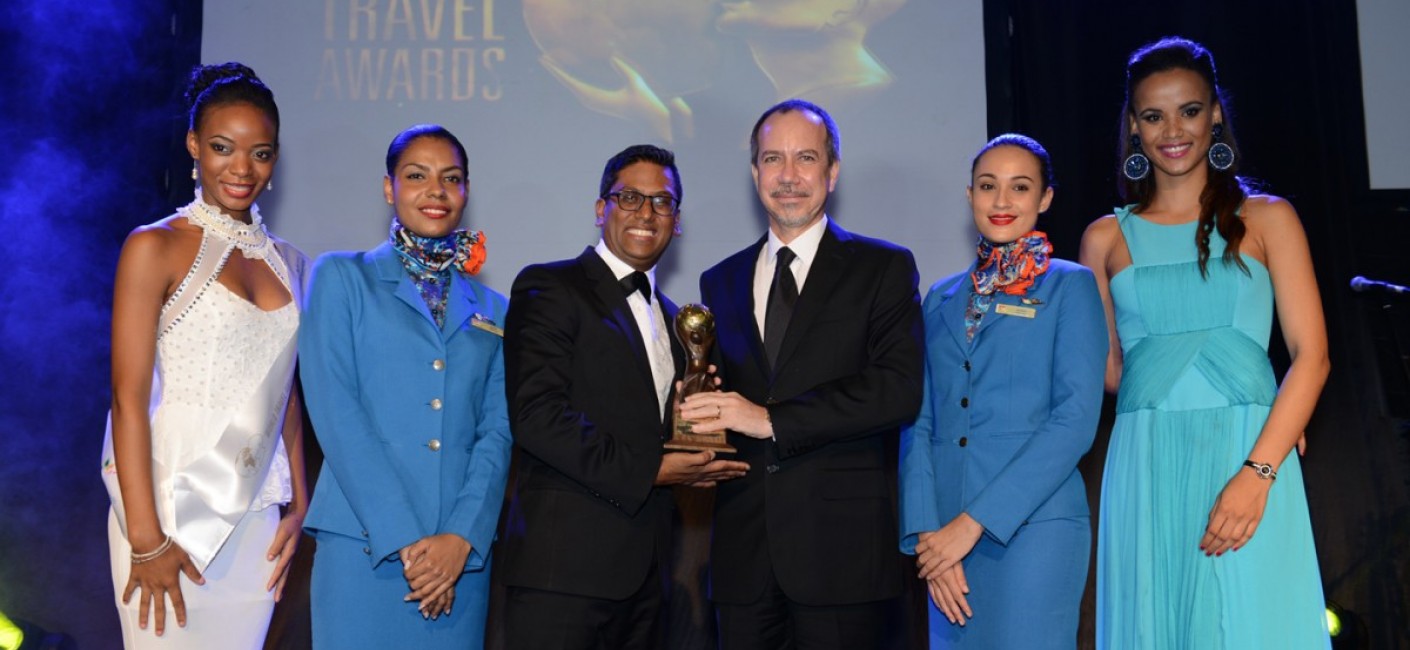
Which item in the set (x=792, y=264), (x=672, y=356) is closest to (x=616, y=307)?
(x=672, y=356)

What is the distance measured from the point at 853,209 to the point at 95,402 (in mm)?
3321

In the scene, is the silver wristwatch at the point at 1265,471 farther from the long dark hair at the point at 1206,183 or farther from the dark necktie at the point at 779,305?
the dark necktie at the point at 779,305

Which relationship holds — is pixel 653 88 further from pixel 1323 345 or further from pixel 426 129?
pixel 1323 345

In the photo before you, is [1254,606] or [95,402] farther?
[95,402]

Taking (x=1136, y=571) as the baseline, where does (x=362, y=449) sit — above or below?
above

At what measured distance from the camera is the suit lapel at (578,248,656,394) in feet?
9.94

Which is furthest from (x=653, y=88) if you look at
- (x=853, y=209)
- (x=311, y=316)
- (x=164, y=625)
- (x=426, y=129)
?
(x=164, y=625)

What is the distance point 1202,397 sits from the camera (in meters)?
3.01

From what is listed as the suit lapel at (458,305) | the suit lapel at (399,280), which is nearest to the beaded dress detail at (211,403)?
the suit lapel at (399,280)

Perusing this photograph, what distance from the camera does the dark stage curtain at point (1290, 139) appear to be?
4.65 metres

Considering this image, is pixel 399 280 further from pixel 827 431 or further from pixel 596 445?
pixel 827 431

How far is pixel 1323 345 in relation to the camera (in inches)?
118

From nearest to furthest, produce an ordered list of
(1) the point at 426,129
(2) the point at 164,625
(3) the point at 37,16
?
(2) the point at 164,625 → (1) the point at 426,129 → (3) the point at 37,16

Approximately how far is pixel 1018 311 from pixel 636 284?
3.41ft
